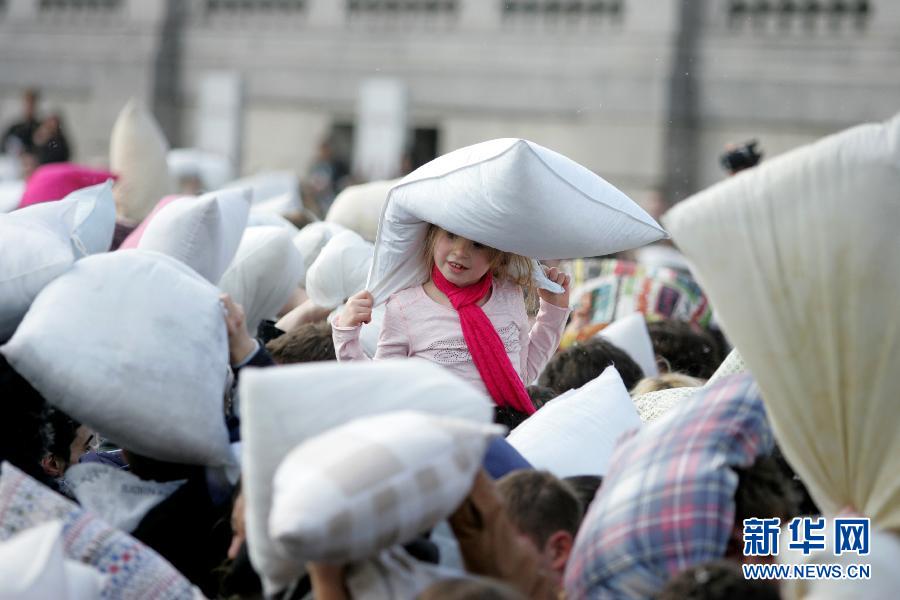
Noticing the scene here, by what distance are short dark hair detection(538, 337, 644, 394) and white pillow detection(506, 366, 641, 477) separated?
952 mm

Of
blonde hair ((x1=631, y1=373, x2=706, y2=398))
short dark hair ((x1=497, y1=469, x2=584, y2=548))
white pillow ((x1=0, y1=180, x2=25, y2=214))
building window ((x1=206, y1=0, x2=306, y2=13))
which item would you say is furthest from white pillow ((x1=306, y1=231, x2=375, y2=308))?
building window ((x1=206, y1=0, x2=306, y2=13))

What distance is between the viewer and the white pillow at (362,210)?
632cm

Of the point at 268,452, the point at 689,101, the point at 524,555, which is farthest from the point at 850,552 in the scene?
the point at 689,101

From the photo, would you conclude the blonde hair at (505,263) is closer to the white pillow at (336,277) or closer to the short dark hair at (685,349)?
the white pillow at (336,277)

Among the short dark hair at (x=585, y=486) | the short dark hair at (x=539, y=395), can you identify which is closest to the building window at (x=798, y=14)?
the short dark hair at (x=539, y=395)

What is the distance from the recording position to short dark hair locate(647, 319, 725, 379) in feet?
17.0

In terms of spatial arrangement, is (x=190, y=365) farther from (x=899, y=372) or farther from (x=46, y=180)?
(x=46, y=180)

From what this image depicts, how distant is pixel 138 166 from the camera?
23.4 ft

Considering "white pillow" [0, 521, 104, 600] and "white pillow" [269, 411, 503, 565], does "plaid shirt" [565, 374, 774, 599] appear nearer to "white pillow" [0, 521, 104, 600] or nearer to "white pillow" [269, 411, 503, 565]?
"white pillow" [269, 411, 503, 565]

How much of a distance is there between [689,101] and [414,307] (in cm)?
1405

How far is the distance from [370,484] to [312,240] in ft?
10.6

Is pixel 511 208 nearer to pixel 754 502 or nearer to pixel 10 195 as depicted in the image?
pixel 754 502

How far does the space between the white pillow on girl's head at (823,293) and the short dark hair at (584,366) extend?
204 cm

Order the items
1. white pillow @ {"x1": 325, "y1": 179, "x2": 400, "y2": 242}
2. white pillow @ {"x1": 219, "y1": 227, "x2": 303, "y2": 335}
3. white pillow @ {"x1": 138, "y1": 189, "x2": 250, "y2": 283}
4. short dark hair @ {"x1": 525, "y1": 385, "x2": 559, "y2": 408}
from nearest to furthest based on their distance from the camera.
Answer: white pillow @ {"x1": 138, "y1": 189, "x2": 250, "y2": 283} < short dark hair @ {"x1": 525, "y1": 385, "x2": 559, "y2": 408} < white pillow @ {"x1": 219, "y1": 227, "x2": 303, "y2": 335} < white pillow @ {"x1": 325, "y1": 179, "x2": 400, "y2": 242}
